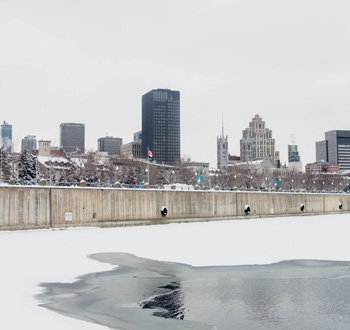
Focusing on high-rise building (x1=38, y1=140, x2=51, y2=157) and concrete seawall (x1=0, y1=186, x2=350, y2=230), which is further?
high-rise building (x1=38, y1=140, x2=51, y2=157)

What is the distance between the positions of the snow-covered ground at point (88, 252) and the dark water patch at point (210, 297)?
0.90 meters

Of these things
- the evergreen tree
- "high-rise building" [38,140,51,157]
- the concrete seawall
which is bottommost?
the concrete seawall

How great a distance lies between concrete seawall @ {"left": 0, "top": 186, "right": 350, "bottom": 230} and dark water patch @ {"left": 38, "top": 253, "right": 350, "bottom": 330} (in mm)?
20926

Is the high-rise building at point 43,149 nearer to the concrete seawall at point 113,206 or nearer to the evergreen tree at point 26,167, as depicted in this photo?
the evergreen tree at point 26,167

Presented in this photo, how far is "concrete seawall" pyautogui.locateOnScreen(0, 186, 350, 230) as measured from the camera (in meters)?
41.2

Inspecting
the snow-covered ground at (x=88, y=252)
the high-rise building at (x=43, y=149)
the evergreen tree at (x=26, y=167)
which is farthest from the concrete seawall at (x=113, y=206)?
the high-rise building at (x=43, y=149)

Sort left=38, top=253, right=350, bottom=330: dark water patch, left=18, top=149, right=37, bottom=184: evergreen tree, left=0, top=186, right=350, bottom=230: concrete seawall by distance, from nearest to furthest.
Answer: left=38, top=253, right=350, bottom=330: dark water patch
left=0, top=186, right=350, bottom=230: concrete seawall
left=18, top=149, right=37, bottom=184: evergreen tree

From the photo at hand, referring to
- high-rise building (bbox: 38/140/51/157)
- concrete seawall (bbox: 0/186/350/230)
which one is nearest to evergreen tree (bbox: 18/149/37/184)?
concrete seawall (bbox: 0/186/350/230)

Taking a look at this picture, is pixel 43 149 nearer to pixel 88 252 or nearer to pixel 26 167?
pixel 26 167

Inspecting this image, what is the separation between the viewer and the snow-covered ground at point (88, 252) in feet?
48.1

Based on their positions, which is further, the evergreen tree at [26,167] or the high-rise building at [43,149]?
the high-rise building at [43,149]

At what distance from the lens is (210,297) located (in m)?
16.5

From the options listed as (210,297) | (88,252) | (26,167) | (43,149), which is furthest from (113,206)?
(43,149)

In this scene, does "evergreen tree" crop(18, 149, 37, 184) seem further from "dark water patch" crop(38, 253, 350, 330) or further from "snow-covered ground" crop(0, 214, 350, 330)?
"dark water patch" crop(38, 253, 350, 330)
